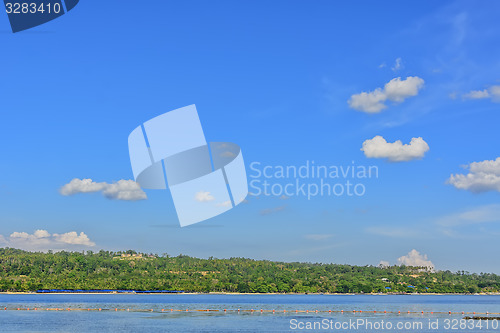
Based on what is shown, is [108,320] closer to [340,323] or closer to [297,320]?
[297,320]

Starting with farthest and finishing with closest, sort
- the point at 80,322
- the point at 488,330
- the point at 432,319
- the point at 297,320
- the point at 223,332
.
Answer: the point at 432,319 < the point at 297,320 < the point at 80,322 < the point at 488,330 < the point at 223,332

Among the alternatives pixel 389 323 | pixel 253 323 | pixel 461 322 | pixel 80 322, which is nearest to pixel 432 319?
pixel 461 322

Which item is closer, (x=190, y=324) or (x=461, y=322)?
(x=190, y=324)

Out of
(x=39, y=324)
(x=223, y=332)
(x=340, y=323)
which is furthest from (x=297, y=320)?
(x=39, y=324)

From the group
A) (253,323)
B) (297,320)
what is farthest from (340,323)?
(253,323)

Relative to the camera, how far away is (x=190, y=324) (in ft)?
354

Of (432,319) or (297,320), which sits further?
(432,319)

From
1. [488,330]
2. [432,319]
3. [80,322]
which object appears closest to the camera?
[488,330]

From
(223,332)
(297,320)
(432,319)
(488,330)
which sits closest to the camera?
(223,332)

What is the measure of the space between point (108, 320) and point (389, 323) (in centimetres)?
5794

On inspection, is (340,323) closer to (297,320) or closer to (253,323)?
(297,320)

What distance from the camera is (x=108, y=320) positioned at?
116m

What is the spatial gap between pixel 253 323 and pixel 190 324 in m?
12.7

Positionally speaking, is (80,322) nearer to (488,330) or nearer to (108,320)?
(108,320)
